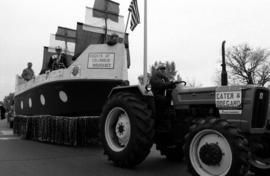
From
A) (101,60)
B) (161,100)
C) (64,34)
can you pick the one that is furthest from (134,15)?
(161,100)

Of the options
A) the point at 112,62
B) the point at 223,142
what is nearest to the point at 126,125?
the point at 223,142

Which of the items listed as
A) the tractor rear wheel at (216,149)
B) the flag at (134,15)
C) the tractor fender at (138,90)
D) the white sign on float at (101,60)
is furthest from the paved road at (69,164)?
the flag at (134,15)

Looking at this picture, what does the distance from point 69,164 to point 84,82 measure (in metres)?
2.96

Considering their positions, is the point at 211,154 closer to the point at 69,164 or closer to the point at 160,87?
the point at 160,87

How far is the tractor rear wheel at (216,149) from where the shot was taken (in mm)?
4695

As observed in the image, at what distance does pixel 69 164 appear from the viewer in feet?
22.4

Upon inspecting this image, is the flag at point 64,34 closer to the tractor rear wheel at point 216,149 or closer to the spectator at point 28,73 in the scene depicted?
the spectator at point 28,73

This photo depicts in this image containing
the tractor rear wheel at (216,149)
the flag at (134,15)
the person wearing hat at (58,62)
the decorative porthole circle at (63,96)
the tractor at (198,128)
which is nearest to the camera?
the tractor rear wheel at (216,149)

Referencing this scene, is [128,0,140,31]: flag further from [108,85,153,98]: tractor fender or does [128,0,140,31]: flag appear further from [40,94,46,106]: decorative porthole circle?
[108,85,153,98]: tractor fender

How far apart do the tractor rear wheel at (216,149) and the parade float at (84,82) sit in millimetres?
4289

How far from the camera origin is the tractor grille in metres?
5.19

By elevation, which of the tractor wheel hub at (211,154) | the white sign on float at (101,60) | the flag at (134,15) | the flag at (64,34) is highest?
the flag at (134,15)

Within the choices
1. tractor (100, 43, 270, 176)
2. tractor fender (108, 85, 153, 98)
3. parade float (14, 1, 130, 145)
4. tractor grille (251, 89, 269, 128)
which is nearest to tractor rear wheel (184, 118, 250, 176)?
tractor (100, 43, 270, 176)

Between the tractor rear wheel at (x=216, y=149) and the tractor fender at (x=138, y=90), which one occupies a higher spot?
the tractor fender at (x=138, y=90)
